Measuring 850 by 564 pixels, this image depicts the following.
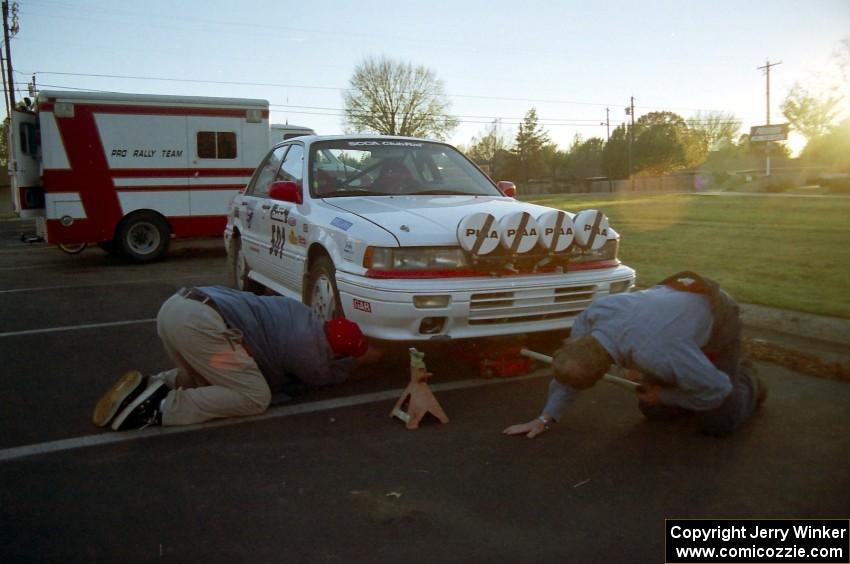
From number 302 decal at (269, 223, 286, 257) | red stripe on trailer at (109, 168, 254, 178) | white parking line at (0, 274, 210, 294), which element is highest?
red stripe on trailer at (109, 168, 254, 178)

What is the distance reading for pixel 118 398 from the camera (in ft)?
12.7

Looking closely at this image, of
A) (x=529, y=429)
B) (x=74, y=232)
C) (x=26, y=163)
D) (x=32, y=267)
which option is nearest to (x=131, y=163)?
(x=74, y=232)

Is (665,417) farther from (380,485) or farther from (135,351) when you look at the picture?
(135,351)

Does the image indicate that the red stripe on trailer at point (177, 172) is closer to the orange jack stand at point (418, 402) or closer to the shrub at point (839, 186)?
the orange jack stand at point (418, 402)

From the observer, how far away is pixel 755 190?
35.5 metres

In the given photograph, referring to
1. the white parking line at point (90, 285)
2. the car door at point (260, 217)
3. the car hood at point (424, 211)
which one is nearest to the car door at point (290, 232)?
the car door at point (260, 217)

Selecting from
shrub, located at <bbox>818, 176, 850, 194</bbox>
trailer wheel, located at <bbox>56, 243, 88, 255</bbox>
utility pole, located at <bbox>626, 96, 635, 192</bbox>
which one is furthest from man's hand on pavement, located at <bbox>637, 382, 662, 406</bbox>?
utility pole, located at <bbox>626, 96, 635, 192</bbox>

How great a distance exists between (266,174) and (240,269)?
1.13m

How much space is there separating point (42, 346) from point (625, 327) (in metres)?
4.91

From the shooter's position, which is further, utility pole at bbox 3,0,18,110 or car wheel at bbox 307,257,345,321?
utility pole at bbox 3,0,18,110

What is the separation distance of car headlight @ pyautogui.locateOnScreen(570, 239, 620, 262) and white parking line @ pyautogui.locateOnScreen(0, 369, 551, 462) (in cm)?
84

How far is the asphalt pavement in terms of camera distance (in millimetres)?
2689

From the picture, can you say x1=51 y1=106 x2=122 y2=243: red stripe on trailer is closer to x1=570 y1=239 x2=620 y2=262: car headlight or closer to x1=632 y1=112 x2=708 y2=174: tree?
x1=570 y1=239 x2=620 y2=262: car headlight

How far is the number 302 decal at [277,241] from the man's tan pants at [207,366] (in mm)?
2083
